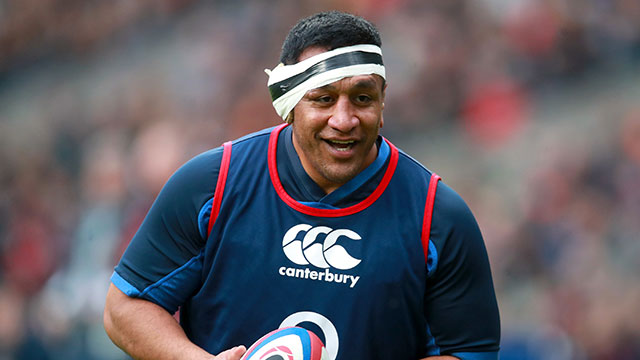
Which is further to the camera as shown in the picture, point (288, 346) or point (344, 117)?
point (344, 117)

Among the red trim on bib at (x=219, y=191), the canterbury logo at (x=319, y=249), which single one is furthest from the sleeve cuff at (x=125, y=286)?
the canterbury logo at (x=319, y=249)

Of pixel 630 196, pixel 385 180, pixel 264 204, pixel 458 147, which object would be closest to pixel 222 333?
pixel 264 204

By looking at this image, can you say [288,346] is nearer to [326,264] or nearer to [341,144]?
[326,264]

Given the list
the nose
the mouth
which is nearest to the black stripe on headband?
the nose

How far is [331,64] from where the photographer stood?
329cm

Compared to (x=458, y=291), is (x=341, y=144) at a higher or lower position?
higher

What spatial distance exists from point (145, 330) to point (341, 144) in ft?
3.36

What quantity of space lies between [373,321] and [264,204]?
24.3 inches

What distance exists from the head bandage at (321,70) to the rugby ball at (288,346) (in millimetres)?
878

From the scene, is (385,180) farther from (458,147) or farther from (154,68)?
(154,68)

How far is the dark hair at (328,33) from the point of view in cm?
336

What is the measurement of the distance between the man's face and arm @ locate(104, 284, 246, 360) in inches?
32.4

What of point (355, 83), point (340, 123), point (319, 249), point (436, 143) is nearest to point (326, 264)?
point (319, 249)

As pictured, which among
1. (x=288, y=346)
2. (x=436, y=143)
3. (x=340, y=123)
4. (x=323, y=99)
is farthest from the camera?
(x=436, y=143)
